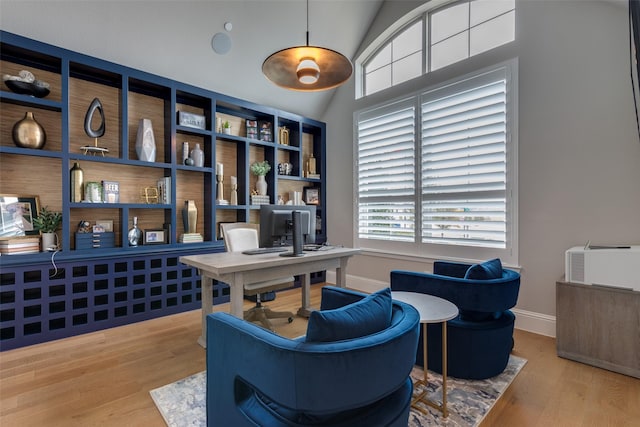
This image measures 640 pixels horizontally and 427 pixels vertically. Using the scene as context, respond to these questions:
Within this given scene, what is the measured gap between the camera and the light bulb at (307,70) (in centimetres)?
218

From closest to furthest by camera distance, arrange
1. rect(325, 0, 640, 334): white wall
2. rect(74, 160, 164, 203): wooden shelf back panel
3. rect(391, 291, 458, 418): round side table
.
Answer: rect(391, 291, 458, 418): round side table < rect(325, 0, 640, 334): white wall < rect(74, 160, 164, 203): wooden shelf back panel

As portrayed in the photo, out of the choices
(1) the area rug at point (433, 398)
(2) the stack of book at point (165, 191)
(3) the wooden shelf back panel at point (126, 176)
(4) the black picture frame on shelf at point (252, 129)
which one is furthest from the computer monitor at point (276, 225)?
(4) the black picture frame on shelf at point (252, 129)

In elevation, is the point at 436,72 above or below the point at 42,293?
above

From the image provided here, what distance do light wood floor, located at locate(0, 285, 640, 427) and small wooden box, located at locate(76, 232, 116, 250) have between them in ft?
2.77

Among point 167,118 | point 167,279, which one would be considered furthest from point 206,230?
point 167,118

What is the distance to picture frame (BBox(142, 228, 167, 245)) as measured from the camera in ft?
11.3

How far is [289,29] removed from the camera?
12.5 feet

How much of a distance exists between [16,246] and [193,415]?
7.53 ft

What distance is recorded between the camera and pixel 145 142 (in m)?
3.39

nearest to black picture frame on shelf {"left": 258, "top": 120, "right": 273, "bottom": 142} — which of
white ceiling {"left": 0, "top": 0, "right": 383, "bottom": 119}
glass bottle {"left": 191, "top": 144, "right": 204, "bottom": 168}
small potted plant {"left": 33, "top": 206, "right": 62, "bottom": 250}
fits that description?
white ceiling {"left": 0, "top": 0, "right": 383, "bottom": 119}

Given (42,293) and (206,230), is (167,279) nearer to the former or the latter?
(206,230)

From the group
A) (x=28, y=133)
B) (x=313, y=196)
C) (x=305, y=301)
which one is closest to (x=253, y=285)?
(x=305, y=301)

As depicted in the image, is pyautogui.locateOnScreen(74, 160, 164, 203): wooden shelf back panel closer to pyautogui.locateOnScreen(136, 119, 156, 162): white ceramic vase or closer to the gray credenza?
pyautogui.locateOnScreen(136, 119, 156, 162): white ceramic vase

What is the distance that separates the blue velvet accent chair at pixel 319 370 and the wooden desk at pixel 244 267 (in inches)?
36.9
